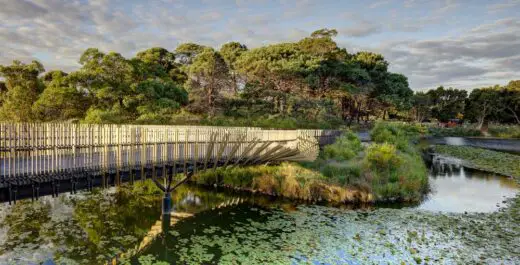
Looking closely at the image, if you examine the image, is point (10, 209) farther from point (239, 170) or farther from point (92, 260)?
point (239, 170)

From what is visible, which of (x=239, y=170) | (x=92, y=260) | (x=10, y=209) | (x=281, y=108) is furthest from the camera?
(x=281, y=108)

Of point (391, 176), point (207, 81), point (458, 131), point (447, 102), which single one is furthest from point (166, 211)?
point (447, 102)

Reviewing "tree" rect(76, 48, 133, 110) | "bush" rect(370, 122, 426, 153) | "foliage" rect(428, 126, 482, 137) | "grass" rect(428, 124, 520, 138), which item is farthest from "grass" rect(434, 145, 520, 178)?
"foliage" rect(428, 126, 482, 137)

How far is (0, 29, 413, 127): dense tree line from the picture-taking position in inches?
1347

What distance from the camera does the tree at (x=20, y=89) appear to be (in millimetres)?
36319

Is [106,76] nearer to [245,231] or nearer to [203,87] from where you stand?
[203,87]

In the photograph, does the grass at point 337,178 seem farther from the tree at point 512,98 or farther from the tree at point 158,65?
the tree at point 512,98

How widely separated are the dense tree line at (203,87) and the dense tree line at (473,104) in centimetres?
4246

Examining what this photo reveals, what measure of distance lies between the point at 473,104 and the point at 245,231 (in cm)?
9283

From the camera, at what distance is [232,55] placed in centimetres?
5031

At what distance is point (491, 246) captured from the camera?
13164 mm

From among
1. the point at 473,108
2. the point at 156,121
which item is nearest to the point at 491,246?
the point at 156,121

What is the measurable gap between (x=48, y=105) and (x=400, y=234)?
32.2 metres

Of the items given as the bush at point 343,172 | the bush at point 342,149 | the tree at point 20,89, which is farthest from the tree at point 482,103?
the tree at point 20,89
